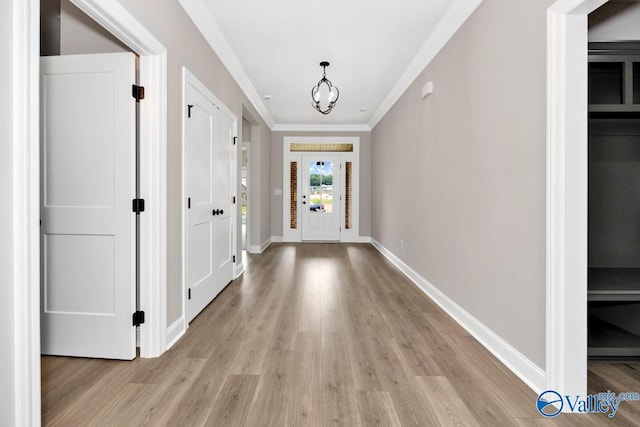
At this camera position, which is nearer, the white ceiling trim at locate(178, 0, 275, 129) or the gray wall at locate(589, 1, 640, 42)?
the gray wall at locate(589, 1, 640, 42)

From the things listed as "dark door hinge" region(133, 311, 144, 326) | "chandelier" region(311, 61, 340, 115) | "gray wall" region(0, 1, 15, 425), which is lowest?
"dark door hinge" region(133, 311, 144, 326)

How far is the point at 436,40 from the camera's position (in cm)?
339

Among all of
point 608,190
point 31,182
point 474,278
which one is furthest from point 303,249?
point 31,182

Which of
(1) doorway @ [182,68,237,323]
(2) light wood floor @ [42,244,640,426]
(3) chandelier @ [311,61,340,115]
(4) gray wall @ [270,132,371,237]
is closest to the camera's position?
(2) light wood floor @ [42,244,640,426]

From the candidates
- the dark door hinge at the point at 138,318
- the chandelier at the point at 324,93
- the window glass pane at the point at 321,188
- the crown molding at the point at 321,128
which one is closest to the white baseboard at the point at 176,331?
the dark door hinge at the point at 138,318

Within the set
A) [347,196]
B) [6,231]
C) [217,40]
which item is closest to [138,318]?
[6,231]

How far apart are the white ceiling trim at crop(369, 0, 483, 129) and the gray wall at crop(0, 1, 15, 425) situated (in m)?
2.73

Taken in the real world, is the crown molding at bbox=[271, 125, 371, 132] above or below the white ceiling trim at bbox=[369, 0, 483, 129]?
above

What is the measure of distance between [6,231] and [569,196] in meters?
2.31

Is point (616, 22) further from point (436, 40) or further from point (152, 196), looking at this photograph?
point (152, 196)

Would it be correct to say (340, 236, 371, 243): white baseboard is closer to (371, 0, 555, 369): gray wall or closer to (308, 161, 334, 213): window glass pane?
(308, 161, 334, 213): window glass pane

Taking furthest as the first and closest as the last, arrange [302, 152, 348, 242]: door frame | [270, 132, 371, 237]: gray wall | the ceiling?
[302, 152, 348, 242]: door frame, [270, 132, 371, 237]: gray wall, the ceiling

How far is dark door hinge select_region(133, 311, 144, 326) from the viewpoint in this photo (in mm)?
2207

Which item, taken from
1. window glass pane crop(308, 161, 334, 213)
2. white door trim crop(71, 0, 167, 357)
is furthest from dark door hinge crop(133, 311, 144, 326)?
window glass pane crop(308, 161, 334, 213)
